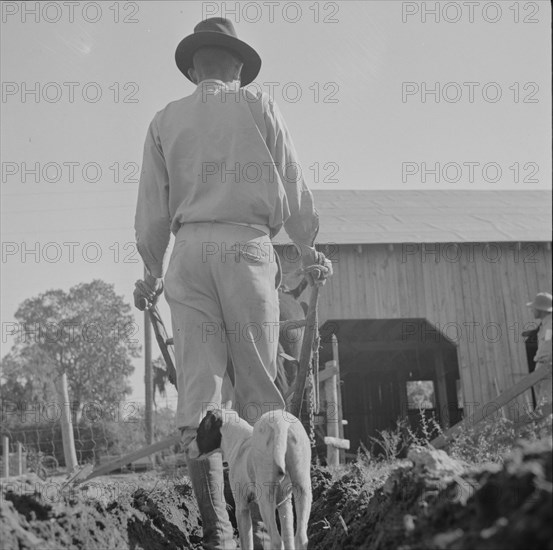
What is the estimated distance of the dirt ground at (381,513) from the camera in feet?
5.93

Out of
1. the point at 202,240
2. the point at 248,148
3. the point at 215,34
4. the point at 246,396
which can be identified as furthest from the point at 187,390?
the point at 215,34

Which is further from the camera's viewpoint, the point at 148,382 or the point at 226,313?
the point at 148,382

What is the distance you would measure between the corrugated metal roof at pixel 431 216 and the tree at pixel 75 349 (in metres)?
24.6

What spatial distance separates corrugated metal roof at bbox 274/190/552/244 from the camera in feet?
56.5

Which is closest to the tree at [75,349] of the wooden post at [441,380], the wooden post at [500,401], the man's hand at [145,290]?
the wooden post at [441,380]

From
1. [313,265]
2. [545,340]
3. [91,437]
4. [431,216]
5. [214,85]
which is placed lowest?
[91,437]

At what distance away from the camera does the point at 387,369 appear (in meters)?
25.5

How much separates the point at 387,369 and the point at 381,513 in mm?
22530

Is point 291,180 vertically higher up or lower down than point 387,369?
higher up

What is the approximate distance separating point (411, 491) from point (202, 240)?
1.63 meters

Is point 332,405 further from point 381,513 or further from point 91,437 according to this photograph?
point 91,437

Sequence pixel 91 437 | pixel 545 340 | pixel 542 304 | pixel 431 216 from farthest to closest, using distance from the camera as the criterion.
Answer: pixel 91 437 < pixel 431 216 < pixel 542 304 < pixel 545 340

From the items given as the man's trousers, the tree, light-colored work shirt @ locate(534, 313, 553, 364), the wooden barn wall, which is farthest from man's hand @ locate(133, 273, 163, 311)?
the tree

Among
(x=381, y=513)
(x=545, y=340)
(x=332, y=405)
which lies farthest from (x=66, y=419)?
(x=381, y=513)
